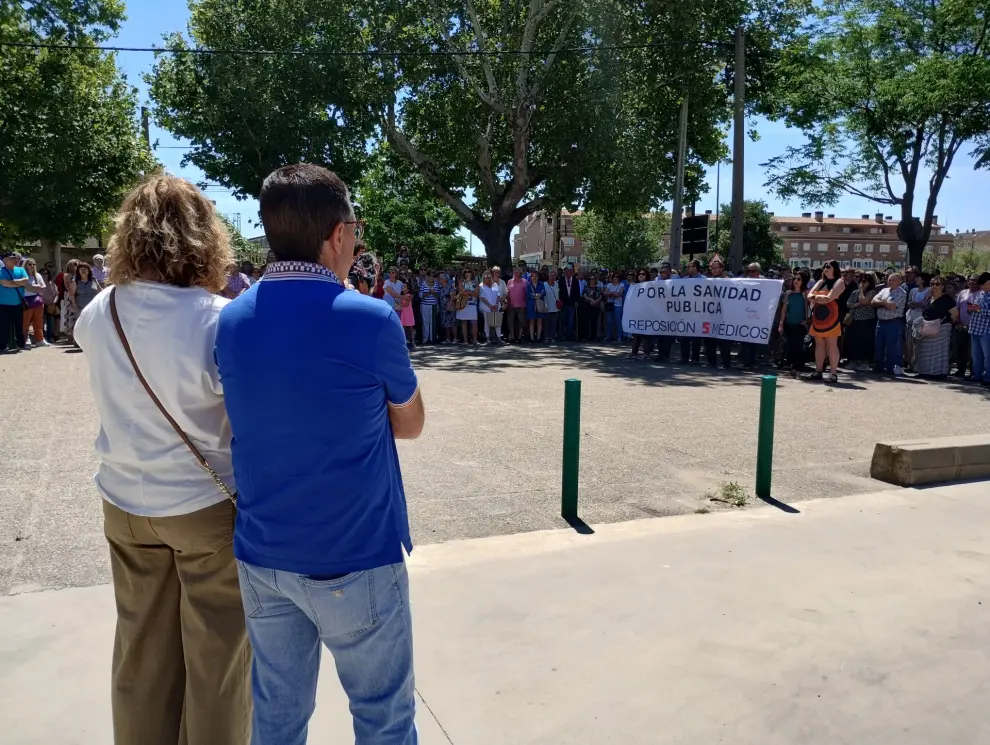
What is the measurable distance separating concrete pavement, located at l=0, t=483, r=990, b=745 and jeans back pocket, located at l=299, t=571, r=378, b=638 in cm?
117

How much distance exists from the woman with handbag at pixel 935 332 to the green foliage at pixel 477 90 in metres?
9.71

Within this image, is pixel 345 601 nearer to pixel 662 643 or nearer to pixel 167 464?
pixel 167 464

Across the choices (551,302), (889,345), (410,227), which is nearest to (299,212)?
(889,345)

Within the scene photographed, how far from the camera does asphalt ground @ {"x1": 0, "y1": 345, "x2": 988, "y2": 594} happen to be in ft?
17.3

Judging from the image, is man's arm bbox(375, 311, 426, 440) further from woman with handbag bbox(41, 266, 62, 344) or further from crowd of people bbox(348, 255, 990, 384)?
woman with handbag bbox(41, 266, 62, 344)

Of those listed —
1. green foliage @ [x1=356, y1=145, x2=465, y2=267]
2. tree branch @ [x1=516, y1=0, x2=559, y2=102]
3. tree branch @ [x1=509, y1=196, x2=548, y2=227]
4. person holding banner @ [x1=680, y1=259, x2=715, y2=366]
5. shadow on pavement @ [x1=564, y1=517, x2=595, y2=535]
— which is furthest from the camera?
green foliage @ [x1=356, y1=145, x2=465, y2=267]

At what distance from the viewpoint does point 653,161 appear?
77.0 ft

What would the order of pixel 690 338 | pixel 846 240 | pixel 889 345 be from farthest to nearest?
pixel 846 240, pixel 690 338, pixel 889 345

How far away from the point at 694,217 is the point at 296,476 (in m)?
17.9

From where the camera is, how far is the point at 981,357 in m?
12.9

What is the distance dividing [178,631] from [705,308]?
13.3 meters

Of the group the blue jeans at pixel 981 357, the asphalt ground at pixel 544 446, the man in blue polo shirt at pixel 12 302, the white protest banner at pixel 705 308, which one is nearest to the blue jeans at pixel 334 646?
the asphalt ground at pixel 544 446

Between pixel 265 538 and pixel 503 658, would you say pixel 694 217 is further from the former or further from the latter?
pixel 265 538

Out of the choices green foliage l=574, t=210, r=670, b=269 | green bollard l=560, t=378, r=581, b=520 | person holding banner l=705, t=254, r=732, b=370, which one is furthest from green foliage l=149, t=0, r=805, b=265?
green foliage l=574, t=210, r=670, b=269
